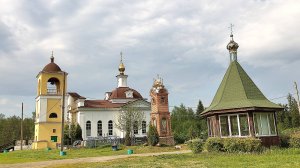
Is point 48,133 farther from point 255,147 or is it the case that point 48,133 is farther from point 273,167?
point 273,167

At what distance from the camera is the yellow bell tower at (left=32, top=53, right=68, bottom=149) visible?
158 ft

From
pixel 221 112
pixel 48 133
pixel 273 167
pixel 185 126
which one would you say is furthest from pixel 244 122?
pixel 185 126

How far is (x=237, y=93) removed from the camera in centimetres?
2505

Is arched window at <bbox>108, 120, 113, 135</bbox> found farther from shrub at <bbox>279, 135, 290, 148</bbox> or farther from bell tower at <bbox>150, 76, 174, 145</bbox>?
shrub at <bbox>279, 135, 290, 148</bbox>

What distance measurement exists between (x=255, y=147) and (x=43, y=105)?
116ft

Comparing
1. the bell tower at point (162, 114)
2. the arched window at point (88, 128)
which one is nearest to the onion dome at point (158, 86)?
the bell tower at point (162, 114)

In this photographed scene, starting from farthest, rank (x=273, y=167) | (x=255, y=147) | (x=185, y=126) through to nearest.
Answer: (x=185, y=126) < (x=255, y=147) < (x=273, y=167)

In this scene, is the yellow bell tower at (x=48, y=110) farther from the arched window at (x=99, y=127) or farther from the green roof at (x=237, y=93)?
the green roof at (x=237, y=93)

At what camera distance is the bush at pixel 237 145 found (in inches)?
838

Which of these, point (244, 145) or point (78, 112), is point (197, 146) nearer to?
point (244, 145)

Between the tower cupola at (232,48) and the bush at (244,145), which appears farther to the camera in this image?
the tower cupola at (232,48)

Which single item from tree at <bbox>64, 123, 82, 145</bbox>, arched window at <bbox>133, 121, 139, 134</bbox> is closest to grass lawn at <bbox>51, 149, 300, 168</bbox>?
arched window at <bbox>133, 121, 139, 134</bbox>

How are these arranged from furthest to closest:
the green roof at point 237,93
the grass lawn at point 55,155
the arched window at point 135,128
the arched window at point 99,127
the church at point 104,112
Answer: the arched window at point 99,127 → the church at point 104,112 → the arched window at point 135,128 → the grass lawn at point 55,155 → the green roof at point 237,93

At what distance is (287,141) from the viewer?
2384 centimetres
